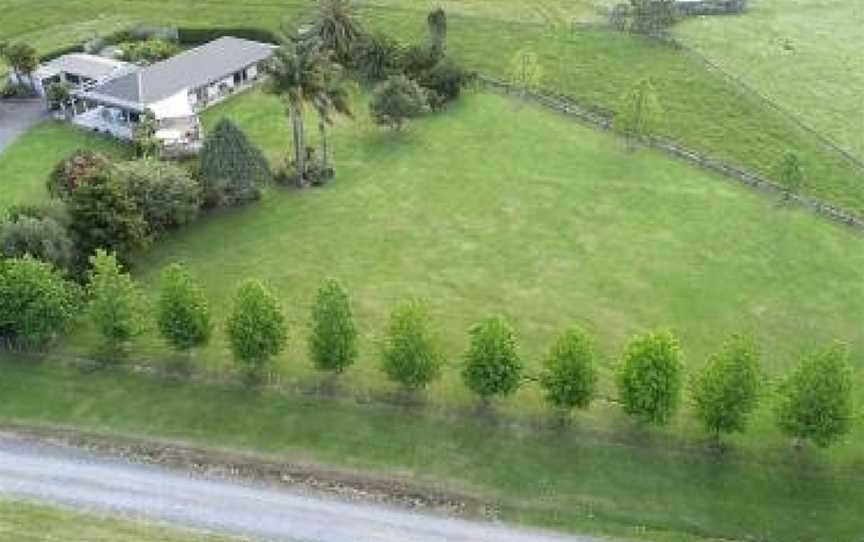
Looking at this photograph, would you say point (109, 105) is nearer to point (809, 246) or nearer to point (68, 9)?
point (68, 9)

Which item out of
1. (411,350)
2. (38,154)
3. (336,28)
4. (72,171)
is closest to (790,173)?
(411,350)

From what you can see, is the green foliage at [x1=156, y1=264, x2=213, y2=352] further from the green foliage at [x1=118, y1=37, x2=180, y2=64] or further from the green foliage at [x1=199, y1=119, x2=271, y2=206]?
the green foliage at [x1=118, y1=37, x2=180, y2=64]

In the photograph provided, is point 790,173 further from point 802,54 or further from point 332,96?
point 332,96

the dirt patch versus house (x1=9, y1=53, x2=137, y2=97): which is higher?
house (x1=9, y1=53, x2=137, y2=97)

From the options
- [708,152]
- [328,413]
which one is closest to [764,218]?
[708,152]

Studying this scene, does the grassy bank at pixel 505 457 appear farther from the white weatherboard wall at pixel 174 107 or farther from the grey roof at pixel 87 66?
the grey roof at pixel 87 66

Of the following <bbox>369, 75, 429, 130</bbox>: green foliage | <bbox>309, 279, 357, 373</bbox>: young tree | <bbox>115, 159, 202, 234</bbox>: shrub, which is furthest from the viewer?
<bbox>369, 75, 429, 130</bbox>: green foliage

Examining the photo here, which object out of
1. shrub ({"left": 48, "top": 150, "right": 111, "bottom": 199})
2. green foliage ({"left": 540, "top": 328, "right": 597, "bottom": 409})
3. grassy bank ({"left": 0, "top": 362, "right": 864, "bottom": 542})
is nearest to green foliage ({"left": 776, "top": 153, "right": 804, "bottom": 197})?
grassy bank ({"left": 0, "top": 362, "right": 864, "bottom": 542})

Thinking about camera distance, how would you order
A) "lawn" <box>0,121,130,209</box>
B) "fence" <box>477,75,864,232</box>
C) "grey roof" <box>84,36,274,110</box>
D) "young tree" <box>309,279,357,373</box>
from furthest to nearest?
"grey roof" <box>84,36,274,110</box> < "fence" <box>477,75,864,232</box> < "lawn" <box>0,121,130,209</box> < "young tree" <box>309,279,357,373</box>
